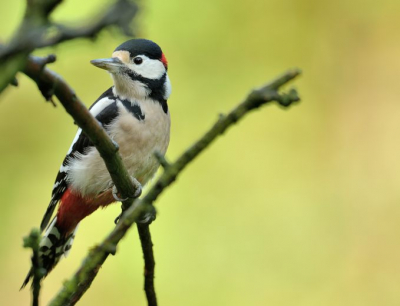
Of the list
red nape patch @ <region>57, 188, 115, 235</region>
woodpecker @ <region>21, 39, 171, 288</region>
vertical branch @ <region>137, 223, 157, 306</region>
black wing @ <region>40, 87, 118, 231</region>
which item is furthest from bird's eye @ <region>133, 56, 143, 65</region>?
vertical branch @ <region>137, 223, 157, 306</region>

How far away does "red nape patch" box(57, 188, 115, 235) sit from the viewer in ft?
10.5

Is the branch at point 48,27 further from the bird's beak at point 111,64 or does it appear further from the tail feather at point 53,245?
the tail feather at point 53,245

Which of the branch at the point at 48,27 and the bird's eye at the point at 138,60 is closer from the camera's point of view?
the branch at the point at 48,27

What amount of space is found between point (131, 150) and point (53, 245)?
606 millimetres

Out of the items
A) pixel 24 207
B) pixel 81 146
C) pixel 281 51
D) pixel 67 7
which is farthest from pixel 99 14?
A: pixel 281 51

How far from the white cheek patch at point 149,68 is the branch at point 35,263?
2.03 m

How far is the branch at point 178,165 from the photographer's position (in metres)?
1.05

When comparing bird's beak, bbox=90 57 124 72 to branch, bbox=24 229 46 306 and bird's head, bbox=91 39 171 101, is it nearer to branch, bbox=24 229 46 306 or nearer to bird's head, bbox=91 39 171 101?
bird's head, bbox=91 39 171 101

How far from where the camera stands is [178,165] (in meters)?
1.15

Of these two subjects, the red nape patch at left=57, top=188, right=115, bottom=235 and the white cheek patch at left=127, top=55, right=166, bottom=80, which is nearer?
the white cheek patch at left=127, top=55, right=166, bottom=80

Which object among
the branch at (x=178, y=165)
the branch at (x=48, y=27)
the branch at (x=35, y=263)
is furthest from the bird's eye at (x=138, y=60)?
the branch at (x=48, y=27)

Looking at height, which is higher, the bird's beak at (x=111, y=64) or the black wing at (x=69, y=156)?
the bird's beak at (x=111, y=64)

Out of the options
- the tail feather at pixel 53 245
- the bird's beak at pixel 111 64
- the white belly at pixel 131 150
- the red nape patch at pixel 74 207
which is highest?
the bird's beak at pixel 111 64

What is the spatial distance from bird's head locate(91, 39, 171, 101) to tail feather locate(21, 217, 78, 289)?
28.1 inches
